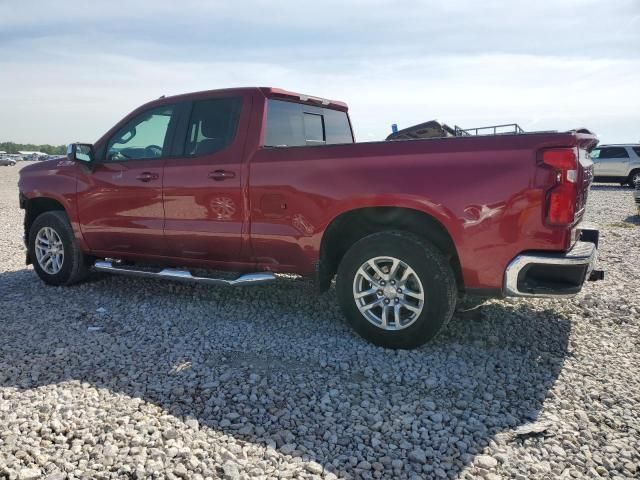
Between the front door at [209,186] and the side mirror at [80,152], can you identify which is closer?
the front door at [209,186]

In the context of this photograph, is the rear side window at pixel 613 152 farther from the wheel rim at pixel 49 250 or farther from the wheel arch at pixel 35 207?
the wheel rim at pixel 49 250

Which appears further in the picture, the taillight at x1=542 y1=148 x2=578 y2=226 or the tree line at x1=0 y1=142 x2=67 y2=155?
the tree line at x1=0 y1=142 x2=67 y2=155

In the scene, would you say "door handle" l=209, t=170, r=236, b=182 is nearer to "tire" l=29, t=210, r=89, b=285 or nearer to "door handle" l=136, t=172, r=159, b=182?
"door handle" l=136, t=172, r=159, b=182

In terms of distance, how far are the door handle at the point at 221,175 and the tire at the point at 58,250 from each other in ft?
7.00

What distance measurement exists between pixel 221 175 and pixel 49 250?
103 inches

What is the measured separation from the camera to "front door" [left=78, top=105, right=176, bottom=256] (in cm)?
509

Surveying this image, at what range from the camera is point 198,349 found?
4.07m

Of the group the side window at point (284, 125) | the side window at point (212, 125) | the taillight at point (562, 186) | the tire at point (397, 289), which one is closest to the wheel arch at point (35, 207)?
the side window at point (212, 125)

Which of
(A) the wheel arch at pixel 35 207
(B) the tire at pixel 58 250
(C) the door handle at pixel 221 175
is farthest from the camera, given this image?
(A) the wheel arch at pixel 35 207

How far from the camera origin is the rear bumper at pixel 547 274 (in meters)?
3.45

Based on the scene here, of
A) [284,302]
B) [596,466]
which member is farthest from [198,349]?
[596,466]

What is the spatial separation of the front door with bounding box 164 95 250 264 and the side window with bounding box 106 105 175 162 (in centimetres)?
27

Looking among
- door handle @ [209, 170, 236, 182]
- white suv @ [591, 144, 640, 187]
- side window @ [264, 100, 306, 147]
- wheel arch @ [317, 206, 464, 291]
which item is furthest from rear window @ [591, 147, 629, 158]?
door handle @ [209, 170, 236, 182]

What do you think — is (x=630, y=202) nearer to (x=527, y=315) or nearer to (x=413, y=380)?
(x=527, y=315)
